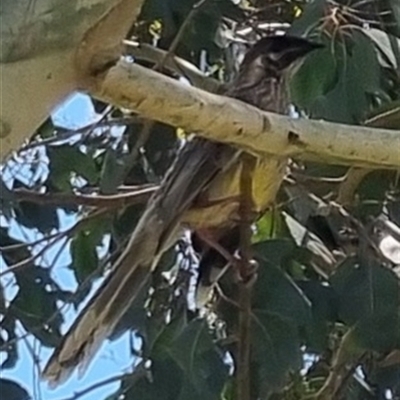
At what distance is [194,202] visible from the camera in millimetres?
1957

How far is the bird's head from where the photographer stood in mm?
2033

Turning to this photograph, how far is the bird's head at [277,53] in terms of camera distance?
203 centimetres

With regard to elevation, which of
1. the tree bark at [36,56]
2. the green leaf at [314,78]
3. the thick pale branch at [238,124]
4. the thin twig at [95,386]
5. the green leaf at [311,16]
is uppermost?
the tree bark at [36,56]

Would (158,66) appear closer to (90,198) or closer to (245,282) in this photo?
(90,198)

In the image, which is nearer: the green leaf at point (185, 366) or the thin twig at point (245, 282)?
the thin twig at point (245, 282)

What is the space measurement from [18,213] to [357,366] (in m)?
0.65

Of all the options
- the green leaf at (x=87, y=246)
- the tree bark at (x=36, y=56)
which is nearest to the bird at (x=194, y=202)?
the green leaf at (x=87, y=246)

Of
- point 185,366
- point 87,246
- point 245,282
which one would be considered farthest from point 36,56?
point 87,246

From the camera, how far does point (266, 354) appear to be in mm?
1909

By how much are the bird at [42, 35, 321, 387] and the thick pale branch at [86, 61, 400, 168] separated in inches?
3.3

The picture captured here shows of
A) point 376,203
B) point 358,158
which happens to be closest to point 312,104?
point 376,203

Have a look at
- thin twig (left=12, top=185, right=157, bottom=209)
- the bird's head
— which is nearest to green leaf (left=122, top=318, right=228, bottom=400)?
thin twig (left=12, top=185, right=157, bottom=209)

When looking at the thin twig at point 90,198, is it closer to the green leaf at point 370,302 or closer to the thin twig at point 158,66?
the thin twig at point 158,66

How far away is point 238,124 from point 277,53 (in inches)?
33.8
